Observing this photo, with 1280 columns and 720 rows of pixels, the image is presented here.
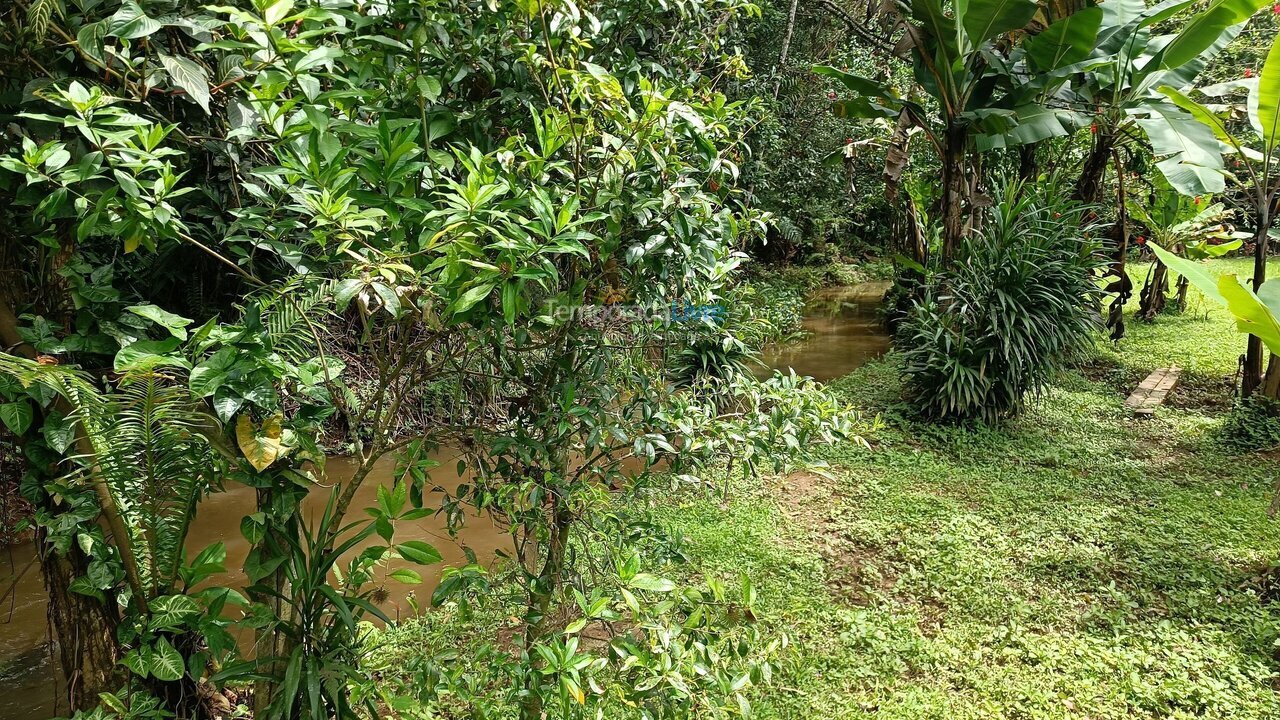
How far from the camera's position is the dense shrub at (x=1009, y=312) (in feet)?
17.9

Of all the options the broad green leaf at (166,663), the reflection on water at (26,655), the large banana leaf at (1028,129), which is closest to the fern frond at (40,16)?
the broad green leaf at (166,663)

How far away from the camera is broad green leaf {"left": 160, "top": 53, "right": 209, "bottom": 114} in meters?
1.66

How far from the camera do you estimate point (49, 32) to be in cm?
174

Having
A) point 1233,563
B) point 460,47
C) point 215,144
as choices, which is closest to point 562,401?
point 460,47

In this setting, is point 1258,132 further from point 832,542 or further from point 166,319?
point 166,319

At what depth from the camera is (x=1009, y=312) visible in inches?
214

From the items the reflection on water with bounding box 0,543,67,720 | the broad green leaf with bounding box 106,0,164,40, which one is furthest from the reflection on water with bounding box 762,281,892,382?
the broad green leaf with bounding box 106,0,164,40

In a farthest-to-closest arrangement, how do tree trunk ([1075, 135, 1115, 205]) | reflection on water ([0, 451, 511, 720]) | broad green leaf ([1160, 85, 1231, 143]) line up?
tree trunk ([1075, 135, 1115, 205])
broad green leaf ([1160, 85, 1231, 143])
reflection on water ([0, 451, 511, 720])

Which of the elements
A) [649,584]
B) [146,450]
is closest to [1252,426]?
[649,584]

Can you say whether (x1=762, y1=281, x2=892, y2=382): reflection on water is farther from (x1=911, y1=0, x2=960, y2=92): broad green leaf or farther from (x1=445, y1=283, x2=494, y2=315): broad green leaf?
(x1=445, y1=283, x2=494, y2=315): broad green leaf

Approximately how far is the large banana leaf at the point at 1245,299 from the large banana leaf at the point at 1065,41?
2.52 m

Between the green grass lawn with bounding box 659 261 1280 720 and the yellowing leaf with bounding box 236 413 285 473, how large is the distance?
2.02 metres

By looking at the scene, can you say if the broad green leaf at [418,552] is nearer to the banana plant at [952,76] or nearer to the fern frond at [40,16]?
the fern frond at [40,16]

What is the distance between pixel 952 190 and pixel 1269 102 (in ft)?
6.77
